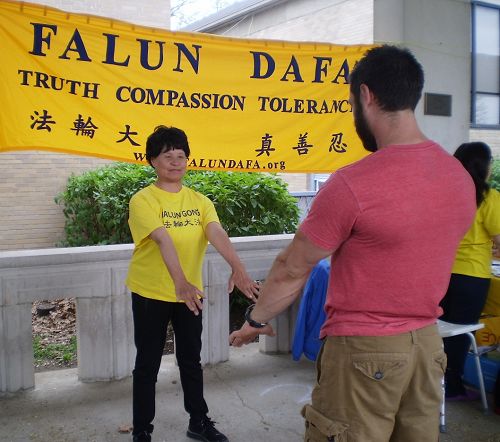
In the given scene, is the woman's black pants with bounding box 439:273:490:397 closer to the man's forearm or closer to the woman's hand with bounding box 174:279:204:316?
the woman's hand with bounding box 174:279:204:316

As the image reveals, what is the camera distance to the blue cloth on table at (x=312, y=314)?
4.15 metres

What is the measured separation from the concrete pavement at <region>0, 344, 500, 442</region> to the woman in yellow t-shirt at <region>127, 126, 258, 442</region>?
18.5 inches

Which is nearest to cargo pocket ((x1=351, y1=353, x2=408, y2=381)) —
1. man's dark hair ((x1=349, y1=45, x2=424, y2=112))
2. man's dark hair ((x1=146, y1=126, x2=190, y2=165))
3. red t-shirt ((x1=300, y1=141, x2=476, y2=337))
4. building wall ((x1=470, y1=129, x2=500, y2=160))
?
red t-shirt ((x1=300, y1=141, x2=476, y2=337))

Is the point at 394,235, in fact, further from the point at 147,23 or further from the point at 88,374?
the point at 147,23

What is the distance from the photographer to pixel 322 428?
6.05 ft

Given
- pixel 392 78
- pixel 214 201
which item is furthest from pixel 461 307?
pixel 214 201

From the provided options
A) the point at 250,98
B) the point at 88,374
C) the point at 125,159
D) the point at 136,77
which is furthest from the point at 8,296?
the point at 250,98

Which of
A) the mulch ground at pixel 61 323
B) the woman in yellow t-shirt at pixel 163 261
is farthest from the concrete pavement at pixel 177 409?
the mulch ground at pixel 61 323

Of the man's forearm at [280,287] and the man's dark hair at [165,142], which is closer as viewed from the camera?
the man's forearm at [280,287]

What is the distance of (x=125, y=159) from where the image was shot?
390 cm

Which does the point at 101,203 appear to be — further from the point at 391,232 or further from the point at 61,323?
the point at 391,232

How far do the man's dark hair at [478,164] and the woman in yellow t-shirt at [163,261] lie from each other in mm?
1710

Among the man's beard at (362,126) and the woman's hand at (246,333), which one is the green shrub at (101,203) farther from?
the man's beard at (362,126)

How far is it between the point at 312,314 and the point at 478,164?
1.59 meters
